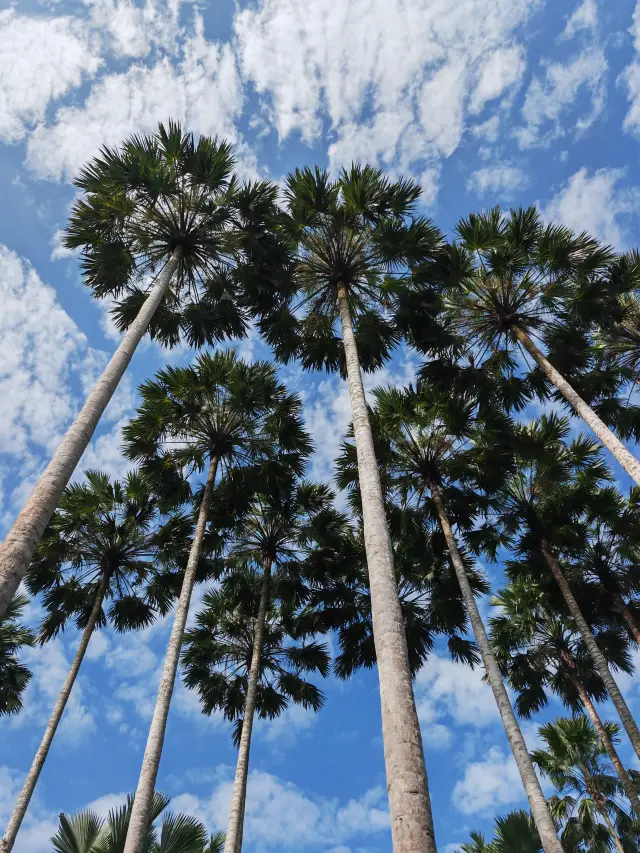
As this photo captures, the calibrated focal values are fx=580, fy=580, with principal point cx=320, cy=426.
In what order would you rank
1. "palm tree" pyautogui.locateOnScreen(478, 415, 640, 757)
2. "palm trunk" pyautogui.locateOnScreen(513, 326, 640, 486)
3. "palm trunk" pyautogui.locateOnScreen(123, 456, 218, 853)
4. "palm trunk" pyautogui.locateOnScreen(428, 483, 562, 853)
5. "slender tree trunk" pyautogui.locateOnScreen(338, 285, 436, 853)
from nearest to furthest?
"slender tree trunk" pyautogui.locateOnScreen(338, 285, 436, 853)
"palm trunk" pyautogui.locateOnScreen(123, 456, 218, 853)
"palm trunk" pyautogui.locateOnScreen(428, 483, 562, 853)
"palm trunk" pyautogui.locateOnScreen(513, 326, 640, 486)
"palm tree" pyautogui.locateOnScreen(478, 415, 640, 757)

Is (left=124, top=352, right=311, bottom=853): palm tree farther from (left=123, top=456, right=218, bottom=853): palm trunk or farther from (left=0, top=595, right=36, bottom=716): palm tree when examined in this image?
(left=0, top=595, right=36, bottom=716): palm tree

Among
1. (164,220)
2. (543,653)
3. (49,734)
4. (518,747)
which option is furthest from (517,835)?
(164,220)

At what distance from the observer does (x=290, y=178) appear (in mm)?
12711

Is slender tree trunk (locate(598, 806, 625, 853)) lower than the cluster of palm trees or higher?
lower

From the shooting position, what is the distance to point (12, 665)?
63.7 feet

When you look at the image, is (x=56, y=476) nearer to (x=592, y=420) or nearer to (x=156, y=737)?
(x=156, y=737)

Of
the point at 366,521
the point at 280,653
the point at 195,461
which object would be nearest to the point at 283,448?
the point at 195,461

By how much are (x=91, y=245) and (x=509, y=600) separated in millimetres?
15219

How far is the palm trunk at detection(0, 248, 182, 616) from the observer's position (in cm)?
565

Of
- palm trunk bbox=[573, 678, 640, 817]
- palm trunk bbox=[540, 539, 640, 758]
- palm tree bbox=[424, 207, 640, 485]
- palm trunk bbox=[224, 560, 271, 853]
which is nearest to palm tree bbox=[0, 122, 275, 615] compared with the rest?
palm tree bbox=[424, 207, 640, 485]

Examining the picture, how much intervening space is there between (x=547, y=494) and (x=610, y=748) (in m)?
6.44

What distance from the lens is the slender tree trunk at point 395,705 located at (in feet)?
14.3

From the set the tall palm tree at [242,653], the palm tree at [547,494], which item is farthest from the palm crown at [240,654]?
the palm tree at [547,494]

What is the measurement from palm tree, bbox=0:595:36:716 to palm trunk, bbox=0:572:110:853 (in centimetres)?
591
